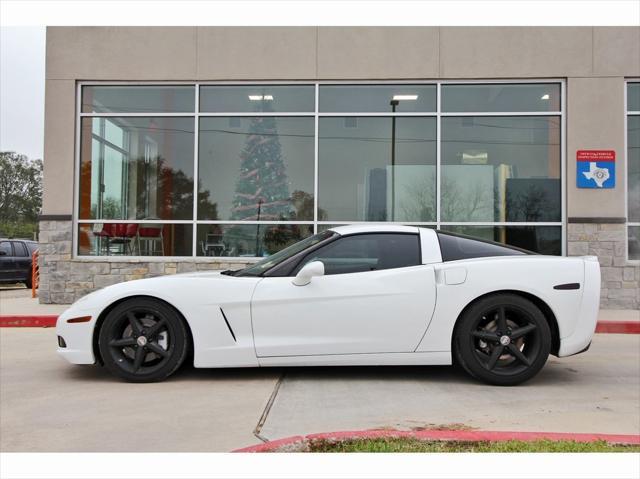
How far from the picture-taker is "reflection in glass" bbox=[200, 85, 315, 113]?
33.3 ft

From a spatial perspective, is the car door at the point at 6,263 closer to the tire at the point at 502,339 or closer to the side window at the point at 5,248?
the side window at the point at 5,248

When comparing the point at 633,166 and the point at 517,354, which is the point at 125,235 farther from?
the point at 633,166

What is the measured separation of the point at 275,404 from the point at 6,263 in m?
15.4

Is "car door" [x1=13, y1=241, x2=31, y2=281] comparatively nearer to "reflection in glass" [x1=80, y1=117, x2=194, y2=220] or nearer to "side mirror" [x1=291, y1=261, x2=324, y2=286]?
"reflection in glass" [x1=80, y1=117, x2=194, y2=220]

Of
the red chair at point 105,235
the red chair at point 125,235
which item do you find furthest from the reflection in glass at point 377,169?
the red chair at point 105,235

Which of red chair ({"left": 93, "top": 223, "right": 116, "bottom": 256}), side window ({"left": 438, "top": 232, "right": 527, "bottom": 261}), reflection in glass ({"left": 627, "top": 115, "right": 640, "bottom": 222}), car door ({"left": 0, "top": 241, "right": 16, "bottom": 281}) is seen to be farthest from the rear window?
car door ({"left": 0, "top": 241, "right": 16, "bottom": 281})

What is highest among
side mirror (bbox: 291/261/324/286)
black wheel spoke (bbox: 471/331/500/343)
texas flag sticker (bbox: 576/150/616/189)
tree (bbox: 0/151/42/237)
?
tree (bbox: 0/151/42/237)

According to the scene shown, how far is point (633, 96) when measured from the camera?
9.74 m

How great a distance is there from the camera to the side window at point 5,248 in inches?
649

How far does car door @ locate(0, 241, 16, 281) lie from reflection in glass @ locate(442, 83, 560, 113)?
13.6m

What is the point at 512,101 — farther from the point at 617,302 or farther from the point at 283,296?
the point at 283,296

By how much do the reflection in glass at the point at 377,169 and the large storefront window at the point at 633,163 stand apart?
3.41 m

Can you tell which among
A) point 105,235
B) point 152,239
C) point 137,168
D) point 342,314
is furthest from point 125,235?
point 342,314

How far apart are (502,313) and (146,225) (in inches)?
293
